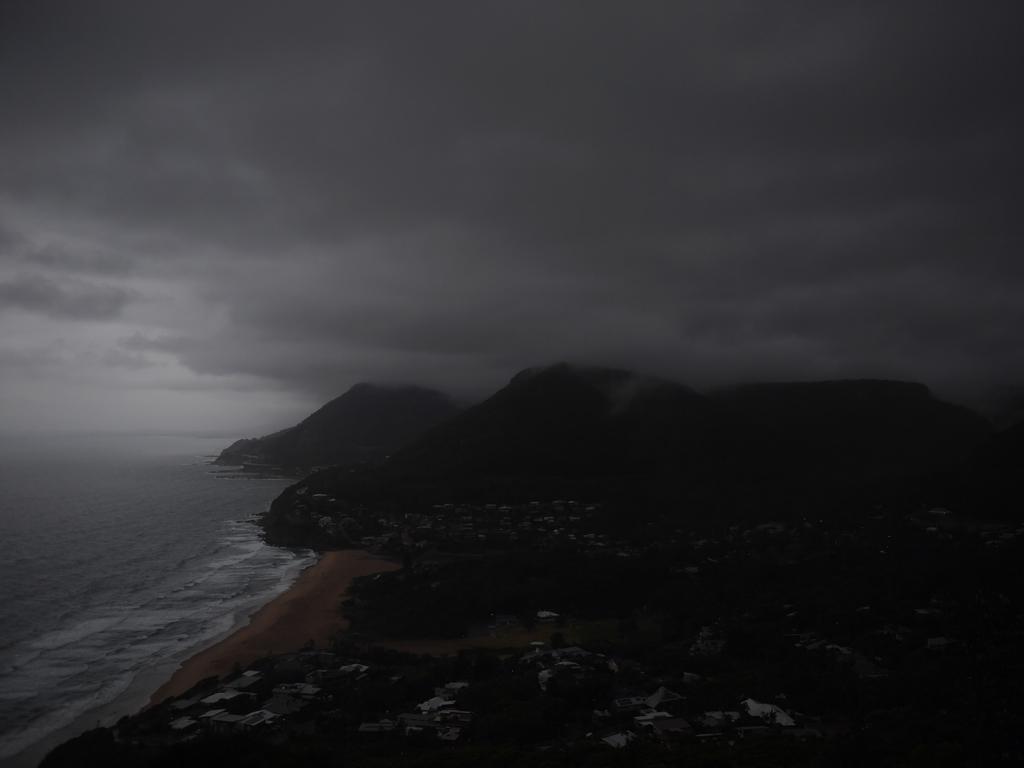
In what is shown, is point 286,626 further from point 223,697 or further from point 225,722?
point 225,722

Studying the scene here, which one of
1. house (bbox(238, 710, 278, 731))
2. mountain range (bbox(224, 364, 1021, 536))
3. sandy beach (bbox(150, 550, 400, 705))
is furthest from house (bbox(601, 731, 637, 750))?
mountain range (bbox(224, 364, 1021, 536))

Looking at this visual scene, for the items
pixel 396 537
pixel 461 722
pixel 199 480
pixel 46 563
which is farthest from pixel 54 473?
pixel 461 722

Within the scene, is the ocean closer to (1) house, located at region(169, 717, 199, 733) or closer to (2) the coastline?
(2) the coastline

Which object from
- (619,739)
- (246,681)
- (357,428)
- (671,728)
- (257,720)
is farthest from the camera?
(357,428)

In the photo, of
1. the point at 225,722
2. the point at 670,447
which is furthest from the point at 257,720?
the point at 670,447

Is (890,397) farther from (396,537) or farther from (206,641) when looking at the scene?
(206,641)

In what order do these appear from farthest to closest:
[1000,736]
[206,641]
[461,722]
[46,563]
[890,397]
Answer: [890,397], [46,563], [206,641], [461,722], [1000,736]
